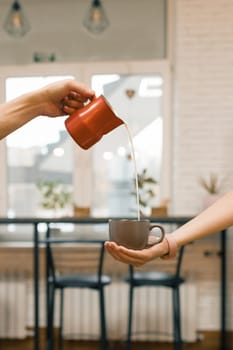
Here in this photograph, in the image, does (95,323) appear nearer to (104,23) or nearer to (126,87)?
(126,87)

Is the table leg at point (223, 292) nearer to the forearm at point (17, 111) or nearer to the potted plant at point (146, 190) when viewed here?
the potted plant at point (146, 190)

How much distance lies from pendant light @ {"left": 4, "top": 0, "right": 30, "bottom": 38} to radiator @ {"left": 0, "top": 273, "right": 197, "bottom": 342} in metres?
2.08

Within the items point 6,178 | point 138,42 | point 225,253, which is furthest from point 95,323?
point 138,42

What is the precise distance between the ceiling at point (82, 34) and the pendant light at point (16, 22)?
0.05 m

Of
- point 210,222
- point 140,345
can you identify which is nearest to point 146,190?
point 140,345

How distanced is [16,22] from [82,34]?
1.83 ft

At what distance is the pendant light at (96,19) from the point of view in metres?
3.79

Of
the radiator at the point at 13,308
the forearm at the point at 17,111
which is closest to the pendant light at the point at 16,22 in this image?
the radiator at the point at 13,308

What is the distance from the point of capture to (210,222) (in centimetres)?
103

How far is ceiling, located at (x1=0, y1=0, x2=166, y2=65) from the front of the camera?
3.89m

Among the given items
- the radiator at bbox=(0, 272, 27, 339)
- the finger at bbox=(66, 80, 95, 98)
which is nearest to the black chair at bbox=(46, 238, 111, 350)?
the radiator at bbox=(0, 272, 27, 339)

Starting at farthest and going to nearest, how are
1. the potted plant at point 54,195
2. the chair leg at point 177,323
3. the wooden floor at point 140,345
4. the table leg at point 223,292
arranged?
the potted plant at point 54,195
the wooden floor at point 140,345
the table leg at point 223,292
the chair leg at point 177,323

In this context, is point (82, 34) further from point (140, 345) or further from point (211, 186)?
point (140, 345)

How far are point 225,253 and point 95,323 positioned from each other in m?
1.17
